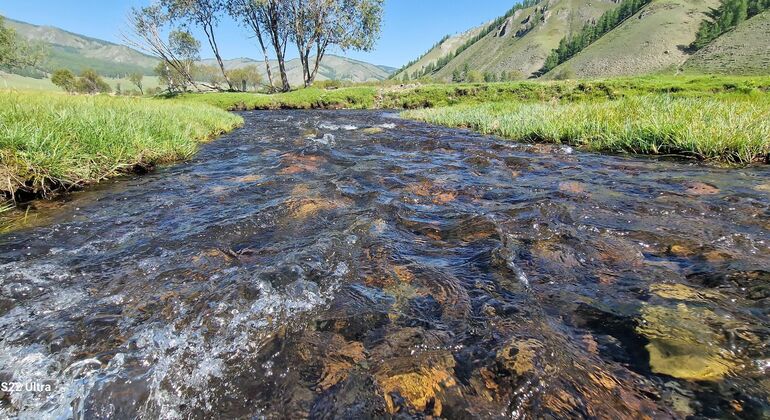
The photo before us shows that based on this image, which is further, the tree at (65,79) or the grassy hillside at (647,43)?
the grassy hillside at (647,43)

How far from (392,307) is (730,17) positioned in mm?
202581

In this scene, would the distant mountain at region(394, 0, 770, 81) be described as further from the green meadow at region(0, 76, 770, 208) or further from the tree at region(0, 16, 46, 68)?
the tree at region(0, 16, 46, 68)

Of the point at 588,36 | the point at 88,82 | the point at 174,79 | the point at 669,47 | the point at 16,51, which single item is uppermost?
the point at 588,36

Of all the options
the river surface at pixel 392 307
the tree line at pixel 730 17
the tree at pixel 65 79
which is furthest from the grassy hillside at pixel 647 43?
the river surface at pixel 392 307

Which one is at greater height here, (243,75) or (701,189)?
(243,75)

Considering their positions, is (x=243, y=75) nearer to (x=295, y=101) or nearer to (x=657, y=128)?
(x=295, y=101)

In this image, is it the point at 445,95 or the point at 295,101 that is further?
the point at 295,101

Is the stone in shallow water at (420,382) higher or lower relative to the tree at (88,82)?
lower

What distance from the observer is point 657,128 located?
8.01 m

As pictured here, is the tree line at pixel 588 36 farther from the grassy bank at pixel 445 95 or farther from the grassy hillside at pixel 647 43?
the grassy bank at pixel 445 95

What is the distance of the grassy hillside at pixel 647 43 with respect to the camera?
14688cm

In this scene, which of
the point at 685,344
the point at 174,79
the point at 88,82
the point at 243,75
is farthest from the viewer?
the point at 243,75

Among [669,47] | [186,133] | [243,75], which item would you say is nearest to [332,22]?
[186,133]

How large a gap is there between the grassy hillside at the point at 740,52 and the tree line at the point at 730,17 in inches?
242
